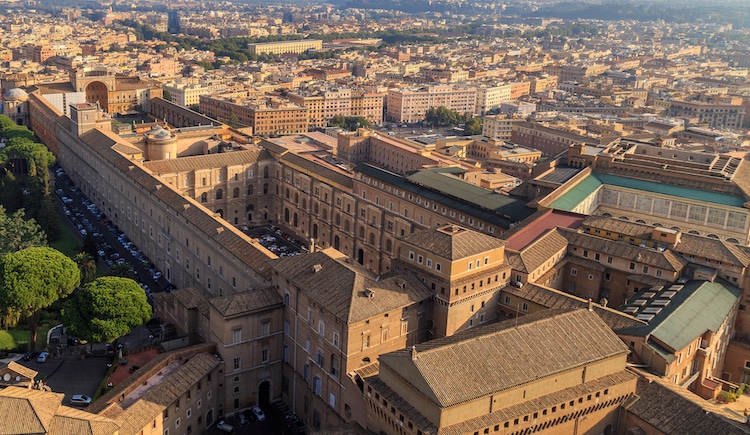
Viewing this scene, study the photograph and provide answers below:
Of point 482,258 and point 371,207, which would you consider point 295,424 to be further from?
point 371,207

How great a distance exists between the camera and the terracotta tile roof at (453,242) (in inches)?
2630

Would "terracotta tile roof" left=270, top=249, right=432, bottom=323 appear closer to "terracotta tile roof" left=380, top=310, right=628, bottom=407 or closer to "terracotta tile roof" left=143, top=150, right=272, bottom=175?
"terracotta tile roof" left=380, top=310, right=628, bottom=407

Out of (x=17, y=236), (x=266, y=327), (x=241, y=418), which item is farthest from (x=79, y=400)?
(x=17, y=236)

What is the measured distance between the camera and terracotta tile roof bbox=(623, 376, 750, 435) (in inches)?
2126

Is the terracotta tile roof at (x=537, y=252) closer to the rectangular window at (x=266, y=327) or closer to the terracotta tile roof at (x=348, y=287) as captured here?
the terracotta tile roof at (x=348, y=287)

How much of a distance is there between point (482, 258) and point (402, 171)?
82.0 m

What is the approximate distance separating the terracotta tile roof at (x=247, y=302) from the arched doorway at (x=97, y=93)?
14329 centimetres

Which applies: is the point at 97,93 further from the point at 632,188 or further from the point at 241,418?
the point at 241,418

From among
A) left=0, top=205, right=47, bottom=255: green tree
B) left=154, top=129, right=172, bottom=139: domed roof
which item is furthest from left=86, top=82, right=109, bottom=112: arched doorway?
left=0, top=205, right=47, bottom=255: green tree

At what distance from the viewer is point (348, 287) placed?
212 ft

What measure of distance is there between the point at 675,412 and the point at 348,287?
27.2 meters

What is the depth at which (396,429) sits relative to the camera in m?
55.6

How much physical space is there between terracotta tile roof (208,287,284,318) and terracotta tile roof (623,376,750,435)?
3197 centimetres

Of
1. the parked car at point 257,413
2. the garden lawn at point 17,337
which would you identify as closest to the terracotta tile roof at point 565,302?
the parked car at point 257,413
